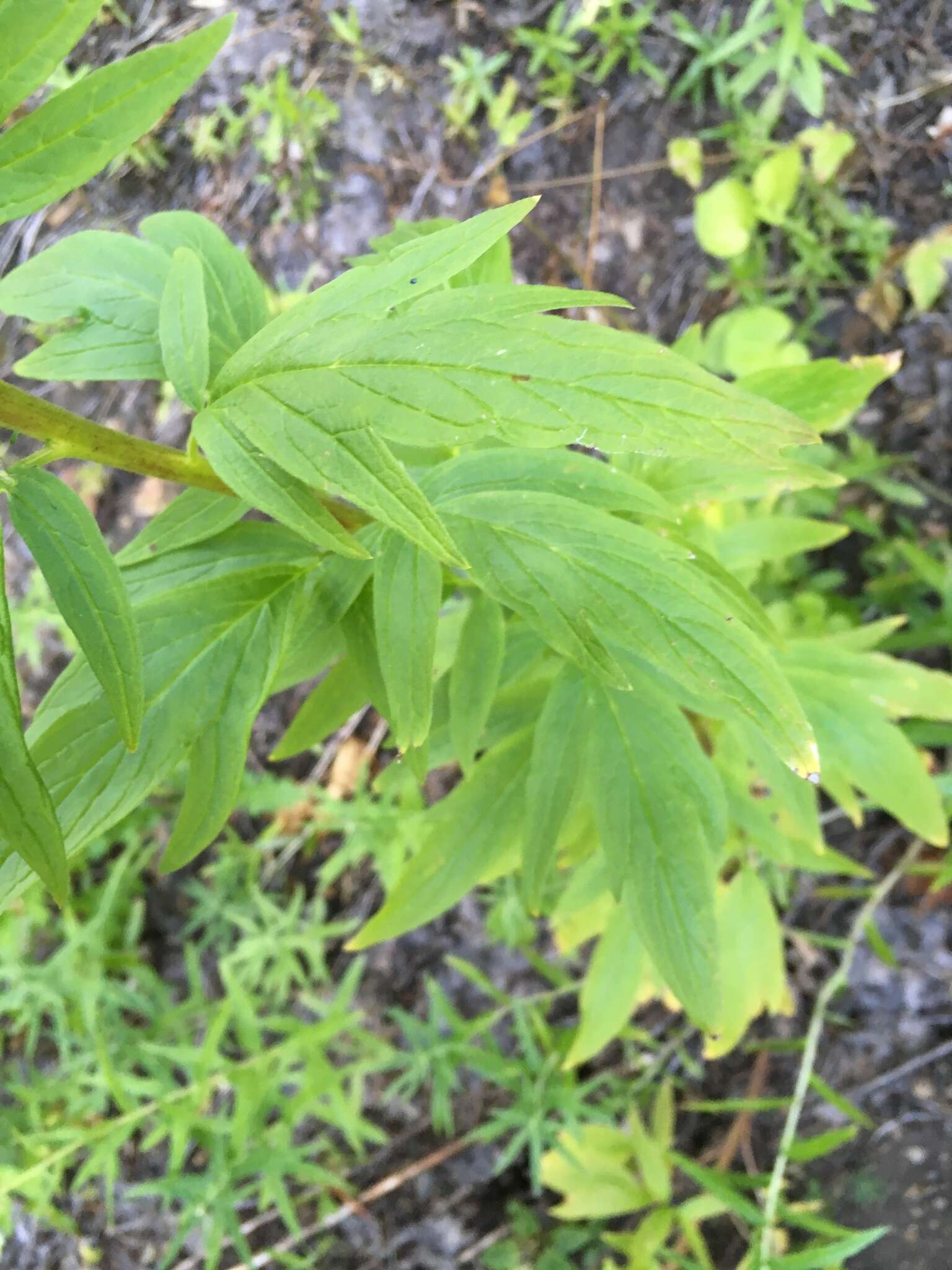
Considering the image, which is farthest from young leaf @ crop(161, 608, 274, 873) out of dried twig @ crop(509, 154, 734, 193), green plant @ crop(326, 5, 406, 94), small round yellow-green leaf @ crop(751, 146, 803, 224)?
green plant @ crop(326, 5, 406, 94)

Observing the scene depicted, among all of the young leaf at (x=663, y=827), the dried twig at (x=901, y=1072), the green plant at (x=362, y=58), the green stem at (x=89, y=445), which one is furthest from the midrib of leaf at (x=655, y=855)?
the green plant at (x=362, y=58)

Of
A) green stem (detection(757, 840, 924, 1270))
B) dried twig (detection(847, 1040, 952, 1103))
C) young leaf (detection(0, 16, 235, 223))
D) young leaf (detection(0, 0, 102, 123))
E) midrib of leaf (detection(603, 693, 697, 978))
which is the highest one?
young leaf (detection(0, 0, 102, 123))

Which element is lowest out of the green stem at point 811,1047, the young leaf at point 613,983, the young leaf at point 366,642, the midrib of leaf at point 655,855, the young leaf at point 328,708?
the green stem at point 811,1047

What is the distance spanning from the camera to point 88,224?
3.16m

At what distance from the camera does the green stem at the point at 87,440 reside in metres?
0.88

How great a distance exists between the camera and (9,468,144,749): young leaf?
825mm

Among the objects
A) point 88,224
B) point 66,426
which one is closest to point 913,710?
point 66,426

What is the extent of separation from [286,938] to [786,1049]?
1.36m

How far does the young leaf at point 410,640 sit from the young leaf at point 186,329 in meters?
0.30

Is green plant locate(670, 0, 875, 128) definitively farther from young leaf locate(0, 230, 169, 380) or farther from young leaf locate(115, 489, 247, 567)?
young leaf locate(115, 489, 247, 567)

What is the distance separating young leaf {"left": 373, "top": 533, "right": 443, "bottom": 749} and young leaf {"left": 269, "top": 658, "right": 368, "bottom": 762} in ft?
0.90

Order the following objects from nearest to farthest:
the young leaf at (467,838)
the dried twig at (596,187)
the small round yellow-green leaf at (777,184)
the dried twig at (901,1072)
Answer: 1. the young leaf at (467,838)
2. the dried twig at (901,1072)
3. the small round yellow-green leaf at (777,184)
4. the dried twig at (596,187)

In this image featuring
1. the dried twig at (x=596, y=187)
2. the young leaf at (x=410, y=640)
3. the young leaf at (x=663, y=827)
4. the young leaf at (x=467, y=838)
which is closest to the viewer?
the young leaf at (x=410, y=640)

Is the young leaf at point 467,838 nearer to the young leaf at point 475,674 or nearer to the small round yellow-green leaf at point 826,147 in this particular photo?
the young leaf at point 475,674
